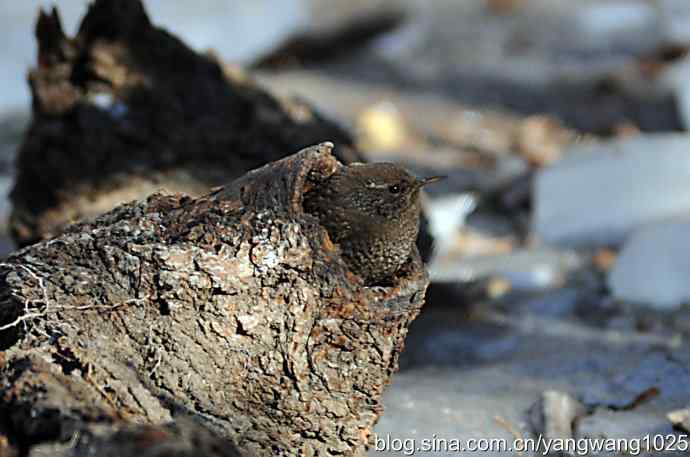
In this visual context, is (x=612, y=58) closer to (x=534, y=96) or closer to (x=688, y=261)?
(x=534, y=96)

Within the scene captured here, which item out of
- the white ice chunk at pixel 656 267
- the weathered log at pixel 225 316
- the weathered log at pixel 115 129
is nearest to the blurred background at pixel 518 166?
the white ice chunk at pixel 656 267

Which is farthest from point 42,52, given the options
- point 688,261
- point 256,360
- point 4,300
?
point 688,261

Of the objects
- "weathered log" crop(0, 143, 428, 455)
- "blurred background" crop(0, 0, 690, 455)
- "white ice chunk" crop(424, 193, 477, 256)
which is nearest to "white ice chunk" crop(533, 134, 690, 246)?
"blurred background" crop(0, 0, 690, 455)

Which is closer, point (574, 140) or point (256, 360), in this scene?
point (256, 360)

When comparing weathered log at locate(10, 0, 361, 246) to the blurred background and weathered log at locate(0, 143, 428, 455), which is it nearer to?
the blurred background

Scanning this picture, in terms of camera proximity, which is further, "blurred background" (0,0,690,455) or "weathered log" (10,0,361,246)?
"weathered log" (10,0,361,246)

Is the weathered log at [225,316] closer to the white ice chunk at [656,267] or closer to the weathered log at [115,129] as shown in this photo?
the weathered log at [115,129]
